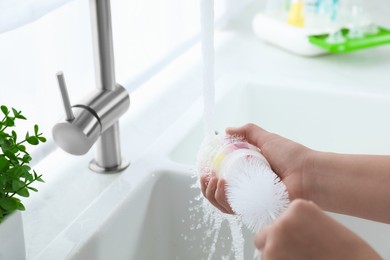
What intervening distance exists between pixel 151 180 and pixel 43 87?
0.20 metres

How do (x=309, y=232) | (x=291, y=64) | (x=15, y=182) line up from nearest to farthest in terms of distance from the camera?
(x=309, y=232) → (x=15, y=182) → (x=291, y=64)

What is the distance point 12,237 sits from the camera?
739 mm

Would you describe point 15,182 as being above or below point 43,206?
above

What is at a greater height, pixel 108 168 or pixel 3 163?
pixel 3 163

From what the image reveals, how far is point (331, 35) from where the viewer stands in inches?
56.9

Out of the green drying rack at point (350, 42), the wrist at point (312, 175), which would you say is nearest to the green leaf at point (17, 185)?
the wrist at point (312, 175)

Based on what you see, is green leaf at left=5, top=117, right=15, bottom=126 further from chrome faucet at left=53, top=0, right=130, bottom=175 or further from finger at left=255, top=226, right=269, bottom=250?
finger at left=255, top=226, right=269, bottom=250

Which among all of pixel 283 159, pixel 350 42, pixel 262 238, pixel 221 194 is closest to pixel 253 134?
pixel 283 159

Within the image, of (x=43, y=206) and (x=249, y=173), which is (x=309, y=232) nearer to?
(x=249, y=173)

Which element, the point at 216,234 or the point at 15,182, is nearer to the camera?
the point at 15,182

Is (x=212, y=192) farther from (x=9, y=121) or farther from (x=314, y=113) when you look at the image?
(x=314, y=113)

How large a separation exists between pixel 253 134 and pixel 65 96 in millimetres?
262

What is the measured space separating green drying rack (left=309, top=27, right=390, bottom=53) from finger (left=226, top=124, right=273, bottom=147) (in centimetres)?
51

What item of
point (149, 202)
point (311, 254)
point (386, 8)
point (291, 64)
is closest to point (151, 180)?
point (149, 202)
